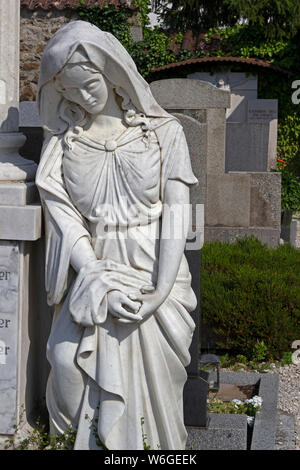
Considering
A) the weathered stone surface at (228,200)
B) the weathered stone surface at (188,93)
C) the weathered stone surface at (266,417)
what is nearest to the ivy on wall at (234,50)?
the weathered stone surface at (228,200)

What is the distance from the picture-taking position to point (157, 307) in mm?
3564

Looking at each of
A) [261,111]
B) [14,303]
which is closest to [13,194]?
[14,303]

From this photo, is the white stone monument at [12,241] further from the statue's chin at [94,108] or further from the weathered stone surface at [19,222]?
the statue's chin at [94,108]

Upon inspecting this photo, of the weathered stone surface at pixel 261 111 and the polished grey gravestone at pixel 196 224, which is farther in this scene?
the weathered stone surface at pixel 261 111

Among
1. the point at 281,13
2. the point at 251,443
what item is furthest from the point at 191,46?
the point at 251,443

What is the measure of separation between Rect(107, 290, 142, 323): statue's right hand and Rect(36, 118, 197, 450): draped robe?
51 mm

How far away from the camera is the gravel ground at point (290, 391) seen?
17.2ft

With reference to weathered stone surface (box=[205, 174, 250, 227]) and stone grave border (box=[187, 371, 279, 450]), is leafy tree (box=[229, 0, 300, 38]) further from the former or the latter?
stone grave border (box=[187, 371, 279, 450])

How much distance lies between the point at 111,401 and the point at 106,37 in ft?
5.45

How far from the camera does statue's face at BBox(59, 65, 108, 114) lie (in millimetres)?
3488

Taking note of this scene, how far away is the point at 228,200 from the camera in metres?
9.20

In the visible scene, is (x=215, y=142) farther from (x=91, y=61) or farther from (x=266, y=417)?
(x=91, y=61)

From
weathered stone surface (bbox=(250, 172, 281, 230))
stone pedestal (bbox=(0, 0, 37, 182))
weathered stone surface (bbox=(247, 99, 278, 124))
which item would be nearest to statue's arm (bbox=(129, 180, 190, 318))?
stone pedestal (bbox=(0, 0, 37, 182))
